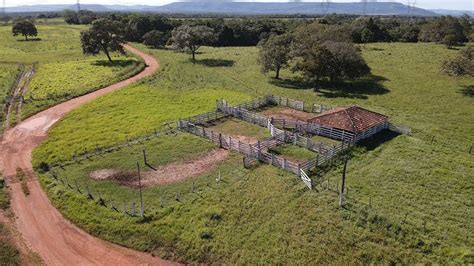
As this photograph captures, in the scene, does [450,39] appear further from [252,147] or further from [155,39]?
[252,147]

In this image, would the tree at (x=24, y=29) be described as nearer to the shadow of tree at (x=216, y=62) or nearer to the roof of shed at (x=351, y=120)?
the shadow of tree at (x=216, y=62)

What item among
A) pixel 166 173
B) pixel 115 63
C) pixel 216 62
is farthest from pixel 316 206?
pixel 115 63

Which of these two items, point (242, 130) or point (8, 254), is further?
point (242, 130)

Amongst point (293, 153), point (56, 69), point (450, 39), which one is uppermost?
point (450, 39)

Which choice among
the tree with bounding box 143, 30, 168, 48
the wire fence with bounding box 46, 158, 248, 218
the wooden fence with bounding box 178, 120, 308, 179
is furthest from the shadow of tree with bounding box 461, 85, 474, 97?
the tree with bounding box 143, 30, 168, 48

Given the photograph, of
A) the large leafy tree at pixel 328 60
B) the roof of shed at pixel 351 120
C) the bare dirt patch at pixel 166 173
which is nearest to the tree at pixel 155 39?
the large leafy tree at pixel 328 60
